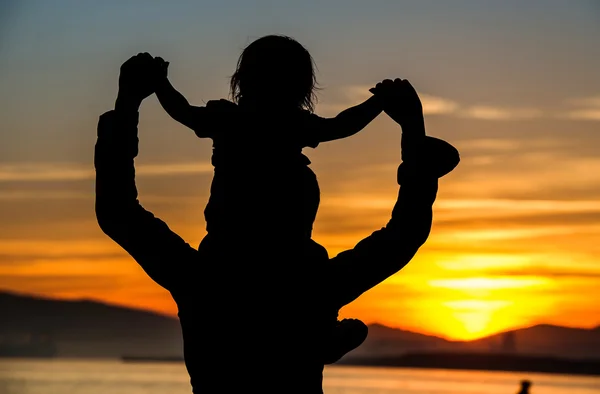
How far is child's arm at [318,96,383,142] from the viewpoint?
4.15 meters

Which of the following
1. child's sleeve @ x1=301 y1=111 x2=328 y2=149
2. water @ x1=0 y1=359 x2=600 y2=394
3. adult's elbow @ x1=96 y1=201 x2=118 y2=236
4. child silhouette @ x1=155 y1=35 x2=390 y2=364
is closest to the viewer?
adult's elbow @ x1=96 y1=201 x2=118 y2=236

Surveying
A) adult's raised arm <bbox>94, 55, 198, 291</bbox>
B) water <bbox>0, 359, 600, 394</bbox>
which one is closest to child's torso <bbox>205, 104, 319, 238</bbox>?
adult's raised arm <bbox>94, 55, 198, 291</bbox>

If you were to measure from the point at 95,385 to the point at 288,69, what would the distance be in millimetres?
89074

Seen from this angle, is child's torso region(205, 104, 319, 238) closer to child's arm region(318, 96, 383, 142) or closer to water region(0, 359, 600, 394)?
child's arm region(318, 96, 383, 142)

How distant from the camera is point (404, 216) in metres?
4.17

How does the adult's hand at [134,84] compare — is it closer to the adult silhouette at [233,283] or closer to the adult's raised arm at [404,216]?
the adult silhouette at [233,283]

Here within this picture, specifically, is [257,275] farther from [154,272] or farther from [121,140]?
[121,140]

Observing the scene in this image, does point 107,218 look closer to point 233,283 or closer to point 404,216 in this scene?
point 233,283

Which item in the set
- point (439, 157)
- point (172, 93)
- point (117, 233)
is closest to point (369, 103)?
point (439, 157)

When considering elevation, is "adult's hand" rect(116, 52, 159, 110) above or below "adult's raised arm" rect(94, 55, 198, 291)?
above

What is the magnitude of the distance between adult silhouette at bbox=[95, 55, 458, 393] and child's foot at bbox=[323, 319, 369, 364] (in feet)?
0.12

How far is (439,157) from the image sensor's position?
421 centimetres

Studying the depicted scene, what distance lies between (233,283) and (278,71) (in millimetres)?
695

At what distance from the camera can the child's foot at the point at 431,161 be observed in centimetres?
420
